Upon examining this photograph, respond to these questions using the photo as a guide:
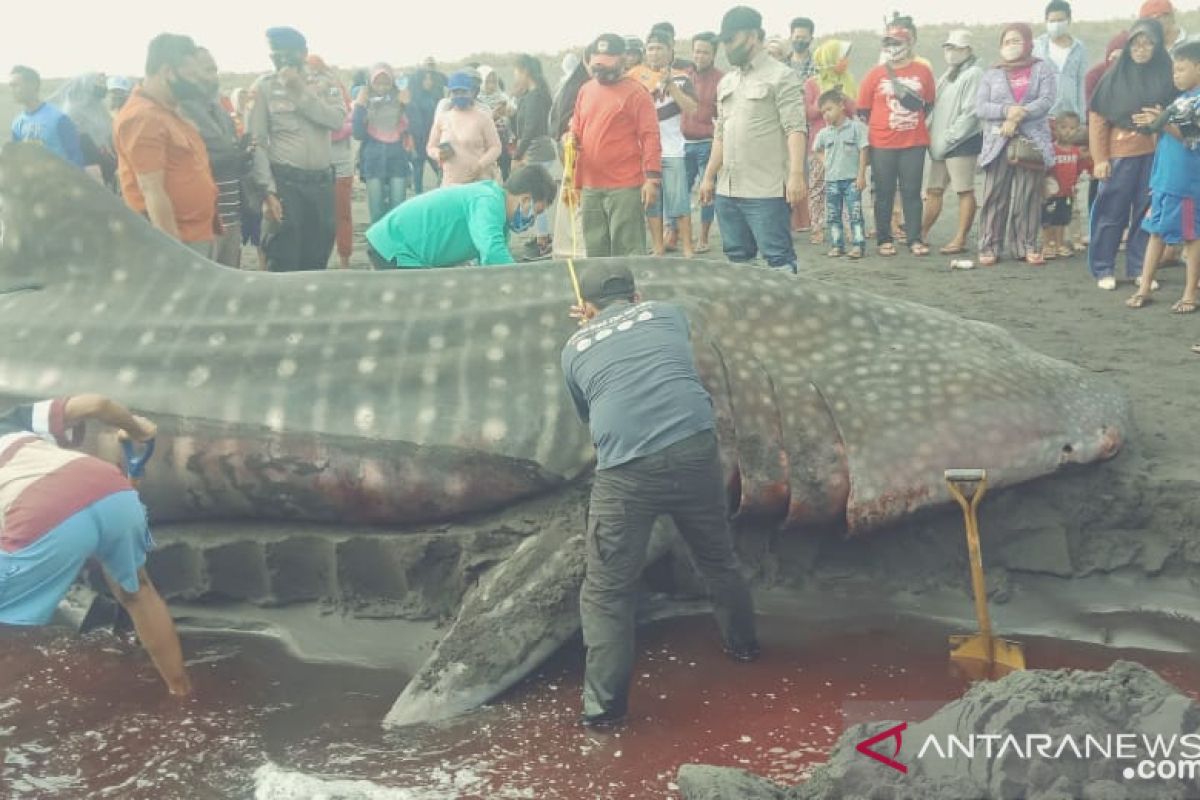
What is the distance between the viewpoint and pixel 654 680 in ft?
13.9

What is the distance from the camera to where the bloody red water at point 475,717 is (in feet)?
12.0

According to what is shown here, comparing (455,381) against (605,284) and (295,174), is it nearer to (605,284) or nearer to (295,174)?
(605,284)

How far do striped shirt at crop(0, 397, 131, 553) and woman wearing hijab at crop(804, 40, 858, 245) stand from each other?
7.88 metres

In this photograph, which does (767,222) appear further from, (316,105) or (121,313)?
(121,313)

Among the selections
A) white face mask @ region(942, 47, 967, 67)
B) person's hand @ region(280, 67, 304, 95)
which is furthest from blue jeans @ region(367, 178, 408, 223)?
white face mask @ region(942, 47, 967, 67)

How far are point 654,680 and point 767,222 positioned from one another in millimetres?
3874

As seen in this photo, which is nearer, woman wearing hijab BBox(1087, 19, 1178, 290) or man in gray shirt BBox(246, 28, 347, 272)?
woman wearing hijab BBox(1087, 19, 1178, 290)

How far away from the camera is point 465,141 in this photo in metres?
9.73

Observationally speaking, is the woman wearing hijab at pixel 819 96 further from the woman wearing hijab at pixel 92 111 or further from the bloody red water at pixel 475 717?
the bloody red water at pixel 475 717

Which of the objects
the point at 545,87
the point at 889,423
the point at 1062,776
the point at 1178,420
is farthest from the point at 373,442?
the point at 545,87

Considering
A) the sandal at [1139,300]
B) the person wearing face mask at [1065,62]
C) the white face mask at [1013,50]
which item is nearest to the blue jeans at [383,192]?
the white face mask at [1013,50]

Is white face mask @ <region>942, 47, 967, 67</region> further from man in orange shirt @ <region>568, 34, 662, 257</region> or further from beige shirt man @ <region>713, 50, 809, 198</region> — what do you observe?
man in orange shirt @ <region>568, 34, 662, 257</region>

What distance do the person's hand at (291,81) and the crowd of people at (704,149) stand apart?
0.02 metres

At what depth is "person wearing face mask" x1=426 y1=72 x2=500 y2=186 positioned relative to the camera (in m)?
9.73
